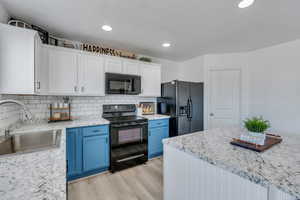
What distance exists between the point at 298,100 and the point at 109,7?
367 cm

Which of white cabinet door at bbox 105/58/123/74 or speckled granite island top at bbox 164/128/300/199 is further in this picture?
white cabinet door at bbox 105/58/123/74

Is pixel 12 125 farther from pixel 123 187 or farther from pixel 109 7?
pixel 109 7

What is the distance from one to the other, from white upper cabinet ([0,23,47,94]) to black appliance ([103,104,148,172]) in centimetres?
127

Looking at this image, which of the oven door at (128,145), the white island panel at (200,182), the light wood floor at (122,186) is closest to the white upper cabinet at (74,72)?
the oven door at (128,145)

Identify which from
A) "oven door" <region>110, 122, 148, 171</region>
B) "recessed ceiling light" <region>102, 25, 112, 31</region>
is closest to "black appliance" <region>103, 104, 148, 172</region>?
"oven door" <region>110, 122, 148, 171</region>

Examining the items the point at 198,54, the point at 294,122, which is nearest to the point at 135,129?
the point at 198,54

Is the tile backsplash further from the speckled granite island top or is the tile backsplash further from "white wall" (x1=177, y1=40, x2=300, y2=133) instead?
"white wall" (x1=177, y1=40, x2=300, y2=133)

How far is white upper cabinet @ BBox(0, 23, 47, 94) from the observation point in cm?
150

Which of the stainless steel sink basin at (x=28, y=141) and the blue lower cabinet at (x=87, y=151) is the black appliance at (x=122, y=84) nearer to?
the blue lower cabinet at (x=87, y=151)

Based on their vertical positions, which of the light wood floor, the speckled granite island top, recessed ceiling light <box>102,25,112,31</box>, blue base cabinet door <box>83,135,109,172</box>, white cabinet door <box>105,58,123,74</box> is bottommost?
the light wood floor

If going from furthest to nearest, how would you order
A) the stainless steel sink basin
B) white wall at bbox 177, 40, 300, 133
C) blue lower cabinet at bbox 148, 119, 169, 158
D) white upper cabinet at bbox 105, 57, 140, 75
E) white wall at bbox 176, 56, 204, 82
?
white wall at bbox 176, 56, 204, 82, blue lower cabinet at bbox 148, 119, 169, 158, white upper cabinet at bbox 105, 57, 140, 75, white wall at bbox 177, 40, 300, 133, the stainless steel sink basin

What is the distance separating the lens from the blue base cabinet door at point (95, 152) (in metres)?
2.16

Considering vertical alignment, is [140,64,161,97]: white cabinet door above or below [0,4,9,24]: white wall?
below

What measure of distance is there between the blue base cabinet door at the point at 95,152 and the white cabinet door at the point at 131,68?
1.45 meters
